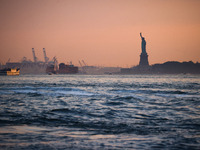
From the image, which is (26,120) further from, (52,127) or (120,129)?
(120,129)

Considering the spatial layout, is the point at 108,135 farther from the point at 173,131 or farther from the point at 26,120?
the point at 26,120

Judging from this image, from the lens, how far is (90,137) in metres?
9.52

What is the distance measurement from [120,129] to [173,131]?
7.08 ft

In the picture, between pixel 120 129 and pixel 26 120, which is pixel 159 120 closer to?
pixel 120 129

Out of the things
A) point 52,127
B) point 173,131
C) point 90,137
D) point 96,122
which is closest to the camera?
point 90,137

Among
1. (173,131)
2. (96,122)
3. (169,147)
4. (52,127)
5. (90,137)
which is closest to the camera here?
(169,147)

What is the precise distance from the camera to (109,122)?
13.1 meters

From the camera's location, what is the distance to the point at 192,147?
8.13 metres

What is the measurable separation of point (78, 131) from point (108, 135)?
1419mm

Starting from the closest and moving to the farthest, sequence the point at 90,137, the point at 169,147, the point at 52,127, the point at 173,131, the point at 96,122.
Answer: the point at 169,147 < the point at 90,137 < the point at 173,131 < the point at 52,127 < the point at 96,122

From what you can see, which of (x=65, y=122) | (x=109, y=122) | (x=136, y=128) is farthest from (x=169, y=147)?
(x=65, y=122)

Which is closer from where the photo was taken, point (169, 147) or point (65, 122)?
point (169, 147)

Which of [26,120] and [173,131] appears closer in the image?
[173,131]

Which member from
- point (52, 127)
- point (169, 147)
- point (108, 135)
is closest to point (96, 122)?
point (52, 127)
